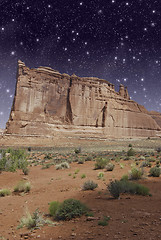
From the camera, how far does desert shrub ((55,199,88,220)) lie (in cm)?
416

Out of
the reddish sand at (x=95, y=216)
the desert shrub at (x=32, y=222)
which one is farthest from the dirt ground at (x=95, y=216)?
the desert shrub at (x=32, y=222)

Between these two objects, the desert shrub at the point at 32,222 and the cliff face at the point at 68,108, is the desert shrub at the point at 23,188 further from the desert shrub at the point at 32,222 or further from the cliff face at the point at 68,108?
the cliff face at the point at 68,108

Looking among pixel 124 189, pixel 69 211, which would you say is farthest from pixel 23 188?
pixel 124 189

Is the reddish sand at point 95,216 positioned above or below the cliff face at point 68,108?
below

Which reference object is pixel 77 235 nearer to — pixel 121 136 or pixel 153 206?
pixel 153 206

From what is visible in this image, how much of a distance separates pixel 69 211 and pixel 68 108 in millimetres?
50098

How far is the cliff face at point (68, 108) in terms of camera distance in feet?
152

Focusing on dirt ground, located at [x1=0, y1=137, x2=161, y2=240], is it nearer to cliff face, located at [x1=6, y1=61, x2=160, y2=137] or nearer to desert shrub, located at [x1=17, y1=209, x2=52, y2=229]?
desert shrub, located at [x1=17, y1=209, x2=52, y2=229]

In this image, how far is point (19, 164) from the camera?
12.8m

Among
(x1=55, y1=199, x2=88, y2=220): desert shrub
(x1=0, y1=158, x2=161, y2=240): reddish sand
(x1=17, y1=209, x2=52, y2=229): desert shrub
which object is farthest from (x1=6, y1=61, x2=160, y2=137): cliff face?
(x1=17, y1=209, x2=52, y2=229): desert shrub

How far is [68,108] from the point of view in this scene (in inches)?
2122

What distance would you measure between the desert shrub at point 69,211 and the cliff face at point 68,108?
139 feet

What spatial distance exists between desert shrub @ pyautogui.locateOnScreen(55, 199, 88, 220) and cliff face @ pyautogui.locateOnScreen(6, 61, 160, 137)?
139 ft

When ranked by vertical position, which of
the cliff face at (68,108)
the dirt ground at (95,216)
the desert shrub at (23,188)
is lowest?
the desert shrub at (23,188)
